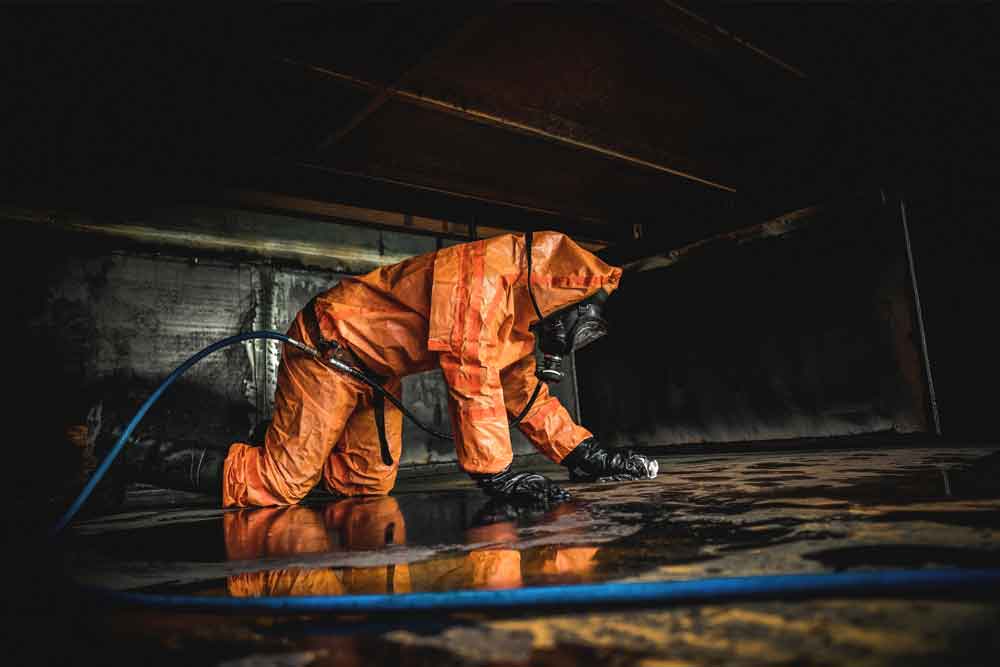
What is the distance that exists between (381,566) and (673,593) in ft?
2.04

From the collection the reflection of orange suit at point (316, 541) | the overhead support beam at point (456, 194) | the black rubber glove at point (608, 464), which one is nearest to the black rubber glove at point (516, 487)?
the reflection of orange suit at point (316, 541)

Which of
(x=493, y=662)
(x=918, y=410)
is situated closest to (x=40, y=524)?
(x=493, y=662)

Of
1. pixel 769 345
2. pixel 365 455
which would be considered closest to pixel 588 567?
pixel 365 455

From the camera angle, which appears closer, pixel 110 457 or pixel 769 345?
pixel 110 457

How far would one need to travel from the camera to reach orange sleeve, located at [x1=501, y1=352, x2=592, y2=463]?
2660 millimetres

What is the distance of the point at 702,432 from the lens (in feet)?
14.5

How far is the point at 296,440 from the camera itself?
2.52m

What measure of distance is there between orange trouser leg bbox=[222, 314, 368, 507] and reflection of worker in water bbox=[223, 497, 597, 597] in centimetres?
76

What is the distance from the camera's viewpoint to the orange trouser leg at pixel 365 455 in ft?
9.25

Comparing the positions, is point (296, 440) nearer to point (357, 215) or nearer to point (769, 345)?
point (357, 215)

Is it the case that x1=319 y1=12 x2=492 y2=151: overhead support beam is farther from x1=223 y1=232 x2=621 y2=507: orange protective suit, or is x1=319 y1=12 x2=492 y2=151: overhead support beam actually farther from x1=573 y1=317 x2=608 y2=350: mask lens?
x1=573 y1=317 x2=608 y2=350: mask lens

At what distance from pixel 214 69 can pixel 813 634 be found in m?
2.89

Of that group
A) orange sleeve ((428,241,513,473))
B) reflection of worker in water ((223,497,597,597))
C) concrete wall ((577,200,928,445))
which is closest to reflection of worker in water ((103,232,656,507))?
orange sleeve ((428,241,513,473))

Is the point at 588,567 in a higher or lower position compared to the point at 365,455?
lower
